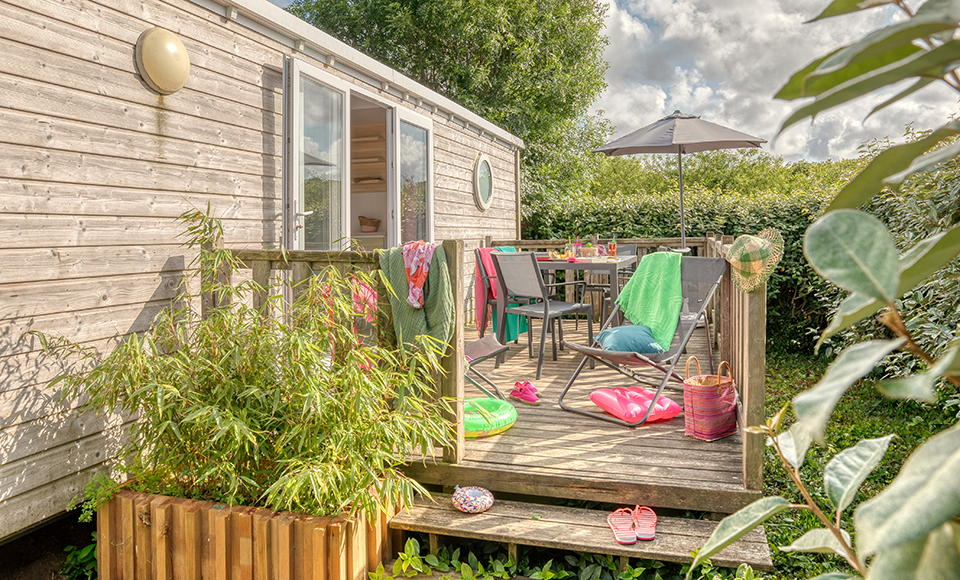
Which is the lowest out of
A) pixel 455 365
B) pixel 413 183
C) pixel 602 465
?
pixel 602 465

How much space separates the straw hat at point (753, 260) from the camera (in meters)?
2.63

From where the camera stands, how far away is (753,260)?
264 cm

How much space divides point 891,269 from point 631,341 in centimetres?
339

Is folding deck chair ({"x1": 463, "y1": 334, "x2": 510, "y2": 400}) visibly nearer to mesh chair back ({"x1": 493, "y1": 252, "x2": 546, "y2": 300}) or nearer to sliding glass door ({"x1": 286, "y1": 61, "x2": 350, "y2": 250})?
mesh chair back ({"x1": 493, "y1": 252, "x2": 546, "y2": 300})

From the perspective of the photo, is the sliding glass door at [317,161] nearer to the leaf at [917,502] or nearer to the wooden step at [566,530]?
the wooden step at [566,530]

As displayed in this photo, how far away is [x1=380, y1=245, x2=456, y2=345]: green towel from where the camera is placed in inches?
113

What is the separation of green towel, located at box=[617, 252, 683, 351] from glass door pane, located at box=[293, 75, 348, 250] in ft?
7.01

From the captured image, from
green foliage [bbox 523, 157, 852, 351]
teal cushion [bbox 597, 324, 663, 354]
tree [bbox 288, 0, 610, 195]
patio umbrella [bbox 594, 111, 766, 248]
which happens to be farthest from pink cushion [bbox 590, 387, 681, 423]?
tree [bbox 288, 0, 610, 195]

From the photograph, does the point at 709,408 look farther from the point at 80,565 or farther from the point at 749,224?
the point at 749,224

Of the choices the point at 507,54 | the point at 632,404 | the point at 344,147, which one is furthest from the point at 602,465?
the point at 507,54

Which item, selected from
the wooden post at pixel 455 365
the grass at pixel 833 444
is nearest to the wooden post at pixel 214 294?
the wooden post at pixel 455 365

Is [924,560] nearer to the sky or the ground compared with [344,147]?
nearer to the ground

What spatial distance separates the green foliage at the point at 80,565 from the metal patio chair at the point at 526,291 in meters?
2.99

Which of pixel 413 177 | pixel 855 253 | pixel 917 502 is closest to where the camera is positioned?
pixel 917 502
